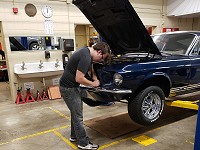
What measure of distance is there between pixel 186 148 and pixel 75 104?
178 cm

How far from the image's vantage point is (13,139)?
330 cm

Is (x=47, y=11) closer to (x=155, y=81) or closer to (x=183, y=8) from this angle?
(x=155, y=81)

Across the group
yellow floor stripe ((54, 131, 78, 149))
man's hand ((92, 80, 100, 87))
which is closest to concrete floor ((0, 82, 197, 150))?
yellow floor stripe ((54, 131, 78, 149))

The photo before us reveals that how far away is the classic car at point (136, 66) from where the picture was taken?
9.23 feet

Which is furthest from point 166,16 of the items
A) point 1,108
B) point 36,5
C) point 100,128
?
point 1,108

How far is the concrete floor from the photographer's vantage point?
9.71 feet

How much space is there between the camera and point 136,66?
2.88m

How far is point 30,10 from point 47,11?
1.64ft

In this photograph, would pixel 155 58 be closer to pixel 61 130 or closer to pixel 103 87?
pixel 103 87

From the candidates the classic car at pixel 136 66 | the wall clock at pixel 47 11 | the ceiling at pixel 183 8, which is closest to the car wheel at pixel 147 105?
the classic car at pixel 136 66

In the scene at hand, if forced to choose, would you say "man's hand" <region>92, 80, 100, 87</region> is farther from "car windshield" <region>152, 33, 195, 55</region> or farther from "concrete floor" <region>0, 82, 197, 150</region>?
"car windshield" <region>152, 33, 195, 55</region>

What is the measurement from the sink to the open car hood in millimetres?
2742

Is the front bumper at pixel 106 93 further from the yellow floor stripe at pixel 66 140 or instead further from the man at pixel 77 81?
the yellow floor stripe at pixel 66 140

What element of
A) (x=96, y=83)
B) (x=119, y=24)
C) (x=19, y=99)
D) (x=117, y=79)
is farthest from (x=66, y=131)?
(x=19, y=99)
